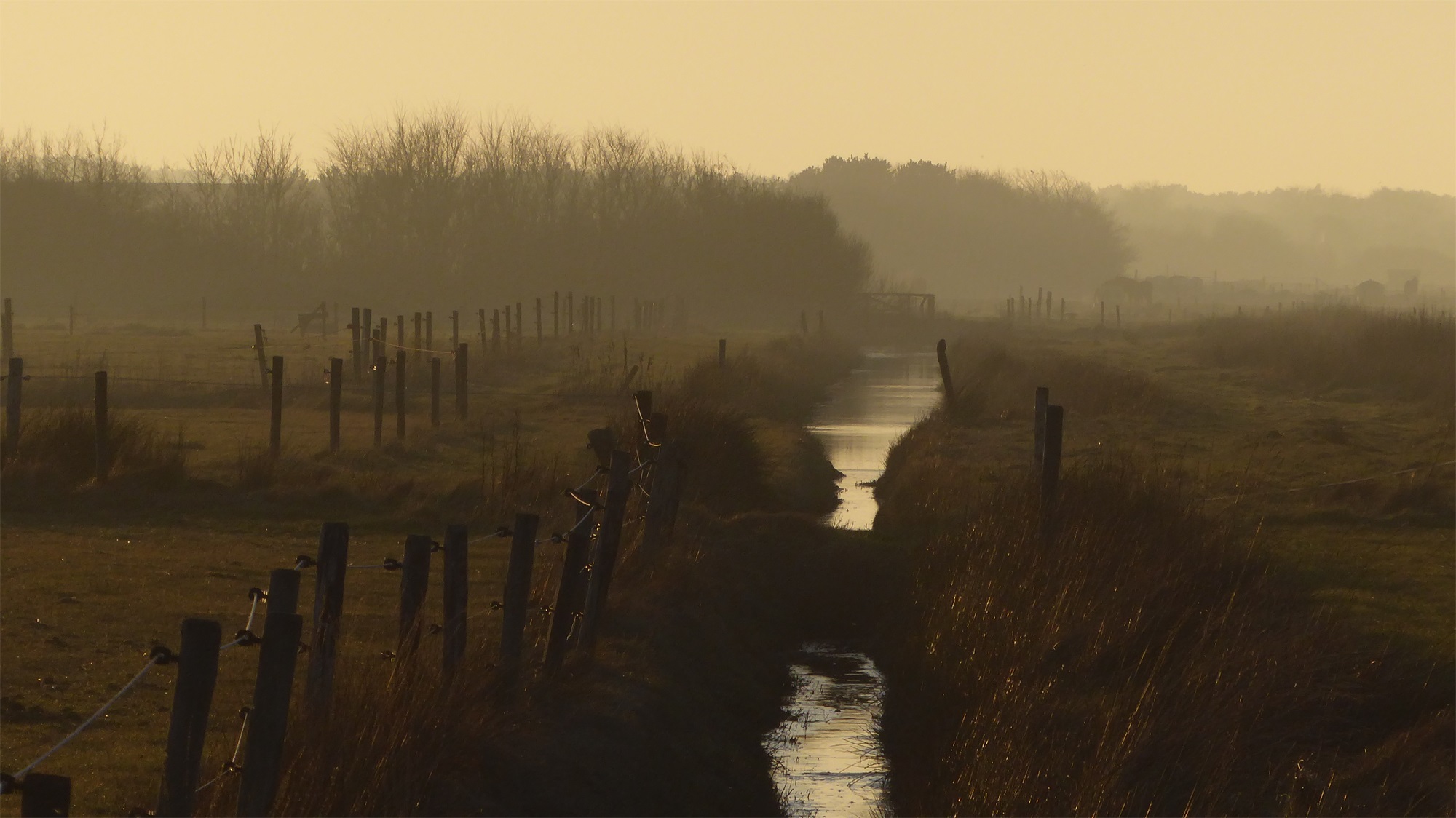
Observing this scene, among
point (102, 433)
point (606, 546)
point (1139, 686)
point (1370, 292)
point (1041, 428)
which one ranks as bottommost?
point (1139, 686)

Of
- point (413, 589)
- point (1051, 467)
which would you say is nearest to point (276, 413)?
point (1051, 467)

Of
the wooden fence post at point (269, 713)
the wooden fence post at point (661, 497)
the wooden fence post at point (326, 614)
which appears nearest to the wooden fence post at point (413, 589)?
the wooden fence post at point (326, 614)

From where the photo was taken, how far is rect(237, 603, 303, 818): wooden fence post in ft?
15.7

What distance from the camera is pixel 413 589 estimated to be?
692cm

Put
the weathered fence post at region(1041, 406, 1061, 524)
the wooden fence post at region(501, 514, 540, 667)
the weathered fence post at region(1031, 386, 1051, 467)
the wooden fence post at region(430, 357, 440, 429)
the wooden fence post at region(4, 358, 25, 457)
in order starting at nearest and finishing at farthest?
the wooden fence post at region(501, 514, 540, 667) < the weathered fence post at region(1041, 406, 1061, 524) < the weathered fence post at region(1031, 386, 1051, 467) < the wooden fence post at region(4, 358, 25, 457) < the wooden fence post at region(430, 357, 440, 429)

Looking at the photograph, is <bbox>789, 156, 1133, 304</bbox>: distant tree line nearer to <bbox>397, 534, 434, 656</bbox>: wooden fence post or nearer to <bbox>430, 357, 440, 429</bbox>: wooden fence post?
<bbox>430, 357, 440, 429</bbox>: wooden fence post

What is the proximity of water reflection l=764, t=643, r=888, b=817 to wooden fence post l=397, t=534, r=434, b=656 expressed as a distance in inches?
122

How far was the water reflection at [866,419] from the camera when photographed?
2173 centimetres

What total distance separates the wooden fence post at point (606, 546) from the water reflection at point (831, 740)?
4.93 feet

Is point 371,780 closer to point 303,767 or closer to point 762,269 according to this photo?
point 303,767

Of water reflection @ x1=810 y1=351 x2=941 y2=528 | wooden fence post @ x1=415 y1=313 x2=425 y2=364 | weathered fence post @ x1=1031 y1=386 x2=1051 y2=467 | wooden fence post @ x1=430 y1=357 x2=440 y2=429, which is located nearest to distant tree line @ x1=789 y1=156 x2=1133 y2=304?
water reflection @ x1=810 y1=351 x2=941 y2=528

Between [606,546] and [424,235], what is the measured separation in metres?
76.0

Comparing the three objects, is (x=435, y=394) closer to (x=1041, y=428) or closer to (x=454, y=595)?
(x=1041, y=428)

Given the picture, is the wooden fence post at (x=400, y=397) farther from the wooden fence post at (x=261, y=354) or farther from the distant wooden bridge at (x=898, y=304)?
the distant wooden bridge at (x=898, y=304)
